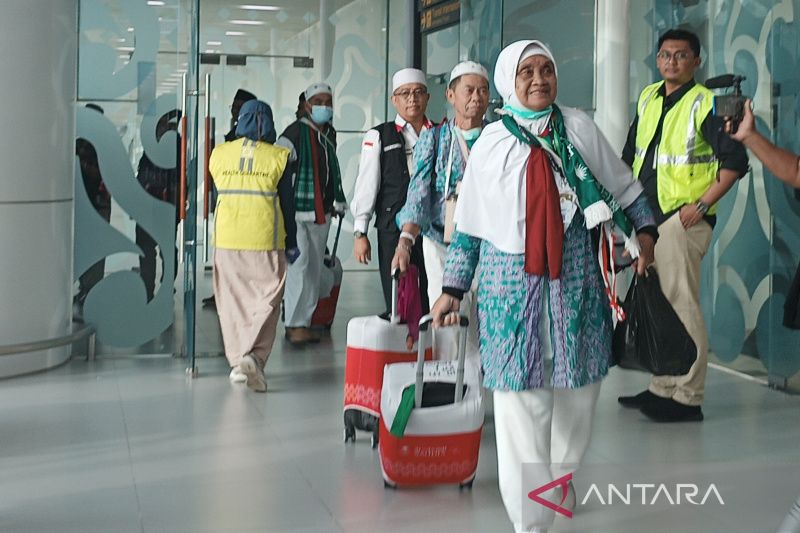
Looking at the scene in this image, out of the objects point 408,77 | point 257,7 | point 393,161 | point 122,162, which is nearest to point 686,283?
point 393,161

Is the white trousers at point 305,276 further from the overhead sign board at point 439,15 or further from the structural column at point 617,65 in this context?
the structural column at point 617,65

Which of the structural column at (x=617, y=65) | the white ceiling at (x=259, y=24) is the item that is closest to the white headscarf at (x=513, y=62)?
the structural column at (x=617, y=65)

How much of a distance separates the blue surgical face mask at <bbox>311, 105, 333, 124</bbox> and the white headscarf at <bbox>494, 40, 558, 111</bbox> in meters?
5.44

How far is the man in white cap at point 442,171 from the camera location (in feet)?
19.1

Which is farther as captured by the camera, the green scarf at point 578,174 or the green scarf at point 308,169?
the green scarf at point 308,169

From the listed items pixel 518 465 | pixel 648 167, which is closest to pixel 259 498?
pixel 518 465

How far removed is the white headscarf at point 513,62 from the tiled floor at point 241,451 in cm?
156

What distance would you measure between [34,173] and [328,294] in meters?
3.01

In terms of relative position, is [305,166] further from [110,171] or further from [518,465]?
[518,465]

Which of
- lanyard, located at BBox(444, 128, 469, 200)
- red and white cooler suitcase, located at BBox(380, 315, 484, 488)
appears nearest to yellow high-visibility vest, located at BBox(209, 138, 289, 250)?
lanyard, located at BBox(444, 128, 469, 200)

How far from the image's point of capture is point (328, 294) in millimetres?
10352

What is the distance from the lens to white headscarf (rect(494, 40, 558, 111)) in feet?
14.2

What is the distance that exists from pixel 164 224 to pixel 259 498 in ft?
13.2

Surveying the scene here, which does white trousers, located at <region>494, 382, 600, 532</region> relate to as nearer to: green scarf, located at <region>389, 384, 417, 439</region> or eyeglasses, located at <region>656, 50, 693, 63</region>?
green scarf, located at <region>389, 384, 417, 439</region>
